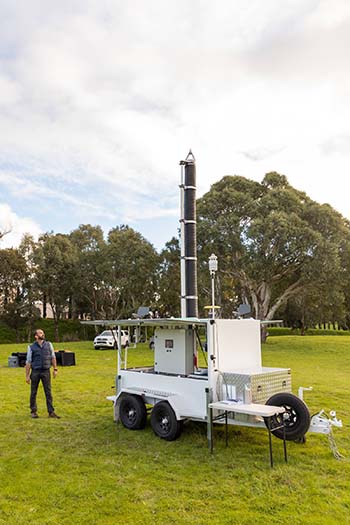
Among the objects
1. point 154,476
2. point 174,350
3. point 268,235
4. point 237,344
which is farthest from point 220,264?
point 154,476

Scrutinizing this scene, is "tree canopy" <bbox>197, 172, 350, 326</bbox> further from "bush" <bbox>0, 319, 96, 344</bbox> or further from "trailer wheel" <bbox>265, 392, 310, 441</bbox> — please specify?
"trailer wheel" <bbox>265, 392, 310, 441</bbox>

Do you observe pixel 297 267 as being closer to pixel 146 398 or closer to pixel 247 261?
pixel 247 261

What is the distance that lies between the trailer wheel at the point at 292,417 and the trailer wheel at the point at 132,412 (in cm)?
256

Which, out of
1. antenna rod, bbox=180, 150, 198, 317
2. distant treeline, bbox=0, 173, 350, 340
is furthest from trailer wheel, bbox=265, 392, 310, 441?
distant treeline, bbox=0, 173, 350, 340

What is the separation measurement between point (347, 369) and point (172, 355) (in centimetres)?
1302

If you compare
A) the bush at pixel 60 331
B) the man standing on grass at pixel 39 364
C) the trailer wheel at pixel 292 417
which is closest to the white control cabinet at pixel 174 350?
the trailer wheel at pixel 292 417

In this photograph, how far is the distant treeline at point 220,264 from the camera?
86.9ft

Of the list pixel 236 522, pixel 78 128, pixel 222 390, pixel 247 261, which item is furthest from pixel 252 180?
pixel 236 522

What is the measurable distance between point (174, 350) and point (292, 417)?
Result: 2534 mm

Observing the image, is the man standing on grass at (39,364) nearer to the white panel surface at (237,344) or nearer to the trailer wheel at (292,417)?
the white panel surface at (237,344)

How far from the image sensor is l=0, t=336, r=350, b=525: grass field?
4.77 metres

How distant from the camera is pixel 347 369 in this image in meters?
18.8

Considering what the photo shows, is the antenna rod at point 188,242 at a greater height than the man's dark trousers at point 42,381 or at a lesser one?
greater

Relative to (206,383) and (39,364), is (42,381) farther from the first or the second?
(206,383)
